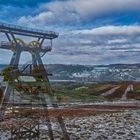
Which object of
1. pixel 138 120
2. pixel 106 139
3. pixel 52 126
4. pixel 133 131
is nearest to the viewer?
pixel 106 139

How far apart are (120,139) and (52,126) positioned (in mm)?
9431

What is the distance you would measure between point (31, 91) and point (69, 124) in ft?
86.0

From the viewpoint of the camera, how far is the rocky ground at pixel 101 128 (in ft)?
119

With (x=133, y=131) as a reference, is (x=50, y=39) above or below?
above

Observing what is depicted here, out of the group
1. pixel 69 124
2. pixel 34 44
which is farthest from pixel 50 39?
pixel 69 124

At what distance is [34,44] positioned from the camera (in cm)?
5081

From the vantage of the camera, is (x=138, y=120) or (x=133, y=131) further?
(x=138, y=120)

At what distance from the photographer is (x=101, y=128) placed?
136ft

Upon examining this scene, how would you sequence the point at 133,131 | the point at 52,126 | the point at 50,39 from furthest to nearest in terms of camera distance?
the point at 50,39
the point at 52,126
the point at 133,131

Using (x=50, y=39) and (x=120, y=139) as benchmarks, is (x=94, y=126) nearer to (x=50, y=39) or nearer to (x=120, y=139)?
(x=120, y=139)

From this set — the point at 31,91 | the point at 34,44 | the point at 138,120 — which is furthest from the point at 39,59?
the point at 31,91

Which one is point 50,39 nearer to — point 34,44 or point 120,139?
point 34,44

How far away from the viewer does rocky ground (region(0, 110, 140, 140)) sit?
1431 inches

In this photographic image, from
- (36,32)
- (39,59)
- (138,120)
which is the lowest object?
(138,120)
